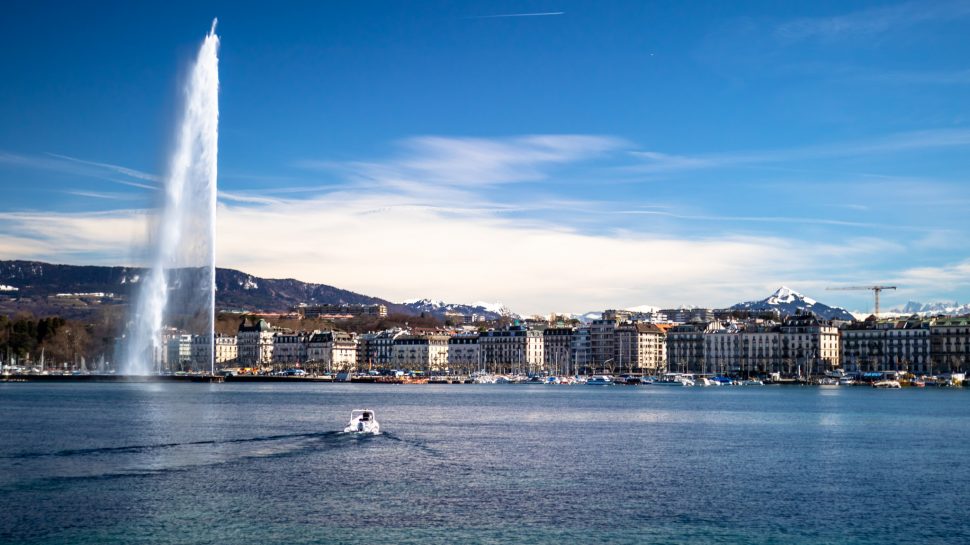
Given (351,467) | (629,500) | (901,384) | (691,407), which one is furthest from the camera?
(901,384)

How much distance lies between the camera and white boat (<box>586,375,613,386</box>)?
572 feet

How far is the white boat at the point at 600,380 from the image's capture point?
174 metres

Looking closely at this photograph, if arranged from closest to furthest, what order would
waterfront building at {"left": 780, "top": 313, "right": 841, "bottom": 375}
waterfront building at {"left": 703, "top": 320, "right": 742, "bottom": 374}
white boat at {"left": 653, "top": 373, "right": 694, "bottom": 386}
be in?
white boat at {"left": 653, "top": 373, "right": 694, "bottom": 386}, waterfront building at {"left": 780, "top": 313, "right": 841, "bottom": 375}, waterfront building at {"left": 703, "top": 320, "right": 742, "bottom": 374}

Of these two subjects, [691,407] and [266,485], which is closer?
[266,485]

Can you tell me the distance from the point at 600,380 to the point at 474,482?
145703mm

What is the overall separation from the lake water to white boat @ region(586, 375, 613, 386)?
106323 mm

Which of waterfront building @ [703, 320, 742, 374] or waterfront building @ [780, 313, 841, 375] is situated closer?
waterfront building @ [780, 313, 841, 375]

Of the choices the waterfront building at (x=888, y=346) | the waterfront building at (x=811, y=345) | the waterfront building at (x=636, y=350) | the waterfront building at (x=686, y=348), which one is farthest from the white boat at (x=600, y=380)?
the waterfront building at (x=888, y=346)

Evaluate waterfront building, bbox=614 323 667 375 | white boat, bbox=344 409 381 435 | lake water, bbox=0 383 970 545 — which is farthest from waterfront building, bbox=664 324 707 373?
white boat, bbox=344 409 381 435

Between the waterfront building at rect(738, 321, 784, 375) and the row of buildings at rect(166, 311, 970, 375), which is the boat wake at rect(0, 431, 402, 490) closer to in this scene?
the row of buildings at rect(166, 311, 970, 375)

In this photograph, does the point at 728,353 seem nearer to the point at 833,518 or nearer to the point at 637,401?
the point at 637,401

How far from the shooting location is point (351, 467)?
4144cm

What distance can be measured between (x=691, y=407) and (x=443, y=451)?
47.1 m

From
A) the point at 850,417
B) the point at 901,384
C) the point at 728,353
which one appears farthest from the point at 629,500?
the point at 728,353
